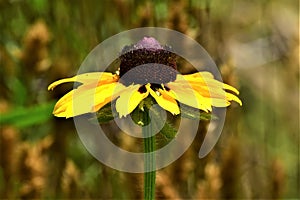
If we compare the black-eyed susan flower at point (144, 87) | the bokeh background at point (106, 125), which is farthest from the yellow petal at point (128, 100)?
the bokeh background at point (106, 125)

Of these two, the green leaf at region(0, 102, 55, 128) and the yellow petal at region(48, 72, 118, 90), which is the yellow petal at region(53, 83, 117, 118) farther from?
the green leaf at region(0, 102, 55, 128)

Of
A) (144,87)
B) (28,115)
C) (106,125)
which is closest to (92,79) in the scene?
(144,87)

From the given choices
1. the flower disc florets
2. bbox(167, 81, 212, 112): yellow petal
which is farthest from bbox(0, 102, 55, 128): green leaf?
bbox(167, 81, 212, 112): yellow petal

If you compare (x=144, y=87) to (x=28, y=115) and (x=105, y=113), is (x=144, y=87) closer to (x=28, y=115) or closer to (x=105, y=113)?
(x=105, y=113)

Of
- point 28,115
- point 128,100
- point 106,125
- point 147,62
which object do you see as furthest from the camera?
point 106,125

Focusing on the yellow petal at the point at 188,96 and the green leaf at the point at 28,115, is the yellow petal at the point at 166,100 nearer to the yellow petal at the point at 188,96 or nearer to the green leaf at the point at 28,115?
the yellow petal at the point at 188,96

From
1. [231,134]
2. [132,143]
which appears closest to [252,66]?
[231,134]

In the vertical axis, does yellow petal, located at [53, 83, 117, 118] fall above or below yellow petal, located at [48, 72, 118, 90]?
below
